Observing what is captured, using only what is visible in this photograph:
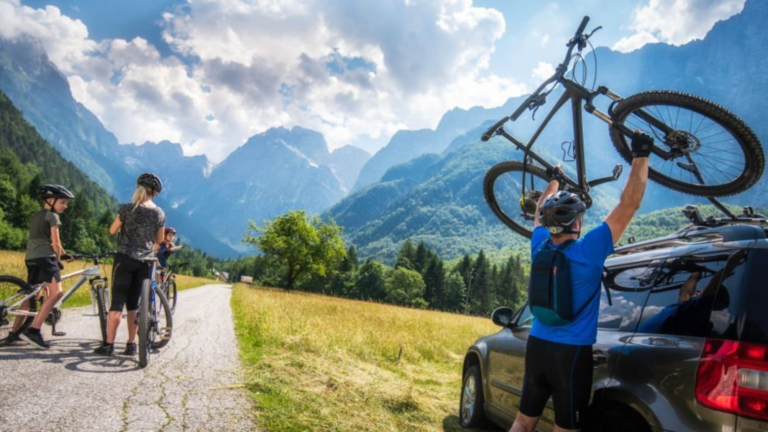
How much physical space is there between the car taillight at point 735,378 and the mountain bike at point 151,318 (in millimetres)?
5957

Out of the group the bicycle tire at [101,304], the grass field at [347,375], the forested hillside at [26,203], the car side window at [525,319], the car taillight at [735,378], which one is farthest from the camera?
the forested hillside at [26,203]

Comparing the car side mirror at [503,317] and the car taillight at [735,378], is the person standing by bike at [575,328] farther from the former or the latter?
the car side mirror at [503,317]

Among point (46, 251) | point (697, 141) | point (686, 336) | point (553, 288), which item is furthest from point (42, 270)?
point (697, 141)

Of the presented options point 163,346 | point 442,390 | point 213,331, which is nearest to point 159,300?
point 163,346

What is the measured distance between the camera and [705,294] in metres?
2.48

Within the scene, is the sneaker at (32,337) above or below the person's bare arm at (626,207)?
below

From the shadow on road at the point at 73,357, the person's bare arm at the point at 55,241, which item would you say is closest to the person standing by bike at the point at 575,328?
the shadow on road at the point at 73,357

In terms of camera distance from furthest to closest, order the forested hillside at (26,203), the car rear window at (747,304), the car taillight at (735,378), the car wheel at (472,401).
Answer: the forested hillside at (26,203) → the car wheel at (472,401) → the car rear window at (747,304) → the car taillight at (735,378)

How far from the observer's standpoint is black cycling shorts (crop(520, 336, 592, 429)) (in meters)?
2.71

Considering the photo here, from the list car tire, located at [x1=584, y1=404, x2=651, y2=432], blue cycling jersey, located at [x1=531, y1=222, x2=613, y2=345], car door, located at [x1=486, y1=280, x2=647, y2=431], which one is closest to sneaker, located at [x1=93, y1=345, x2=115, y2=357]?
car door, located at [x1=486, y1=280, x2=647, y2=431]

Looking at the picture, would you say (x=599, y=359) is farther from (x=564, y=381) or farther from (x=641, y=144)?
(x=641, y=144)

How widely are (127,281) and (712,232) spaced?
21.5ft

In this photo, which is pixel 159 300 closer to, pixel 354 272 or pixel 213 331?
pixel 213 331

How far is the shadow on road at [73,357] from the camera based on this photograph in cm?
545
